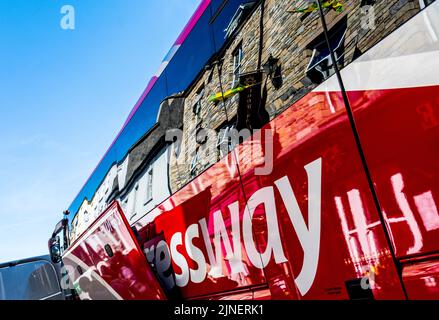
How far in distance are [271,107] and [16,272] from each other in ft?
23.8

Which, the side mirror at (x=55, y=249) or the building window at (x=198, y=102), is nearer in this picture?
the building window at (x=198, y=102)

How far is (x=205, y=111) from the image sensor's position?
2.79 m

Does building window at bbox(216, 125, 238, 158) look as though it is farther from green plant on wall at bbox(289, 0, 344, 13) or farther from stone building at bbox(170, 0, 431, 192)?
green plant on wall at bbox(289, 0, 344, 13)

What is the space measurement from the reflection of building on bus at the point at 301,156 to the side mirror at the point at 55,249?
384 cm

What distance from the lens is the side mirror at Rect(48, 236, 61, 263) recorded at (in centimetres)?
648

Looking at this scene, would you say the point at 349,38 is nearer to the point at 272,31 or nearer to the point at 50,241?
the point at 272,31

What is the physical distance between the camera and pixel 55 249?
660 centimetres

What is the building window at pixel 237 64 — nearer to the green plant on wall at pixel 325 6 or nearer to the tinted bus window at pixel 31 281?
the green plant on wall at pixel 325 6

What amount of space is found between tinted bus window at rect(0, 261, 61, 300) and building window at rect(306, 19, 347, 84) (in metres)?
6.95

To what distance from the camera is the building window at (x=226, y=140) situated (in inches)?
98.0

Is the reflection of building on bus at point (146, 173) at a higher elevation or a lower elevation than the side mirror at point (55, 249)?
higher

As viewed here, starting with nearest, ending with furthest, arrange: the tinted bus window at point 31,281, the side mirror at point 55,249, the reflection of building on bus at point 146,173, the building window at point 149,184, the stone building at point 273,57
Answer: the stone building at point 273,57
the reflection of building on bus at point 146,173
the building window at point 149,184
the side mirror at point 55,249
the tinted bus window at point 31,281

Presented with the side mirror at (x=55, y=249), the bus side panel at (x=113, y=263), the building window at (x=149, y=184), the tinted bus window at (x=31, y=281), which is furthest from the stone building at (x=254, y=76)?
the tinted bus window at (x=31, y=281)

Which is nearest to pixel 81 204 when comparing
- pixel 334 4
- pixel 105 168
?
pixel 105 168
